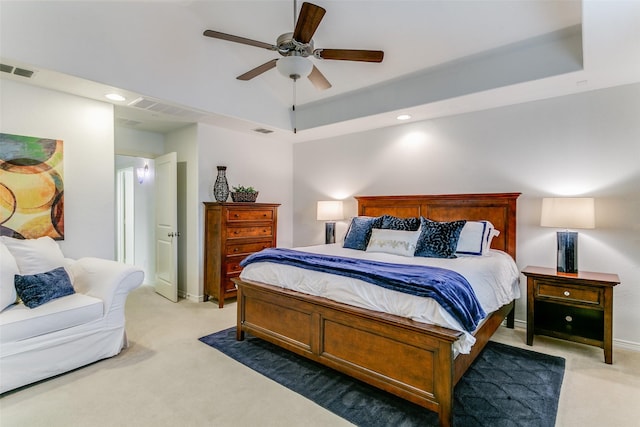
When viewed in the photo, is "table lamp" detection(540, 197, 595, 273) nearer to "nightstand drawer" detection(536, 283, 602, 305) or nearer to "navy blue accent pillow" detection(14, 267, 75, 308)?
"nightstand drawer" detection(536, 283, 602, 305)

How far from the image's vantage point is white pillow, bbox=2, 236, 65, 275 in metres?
2.58

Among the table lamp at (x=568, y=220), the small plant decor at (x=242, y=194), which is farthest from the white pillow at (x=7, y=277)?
the table lamp at (x=568, y=220)

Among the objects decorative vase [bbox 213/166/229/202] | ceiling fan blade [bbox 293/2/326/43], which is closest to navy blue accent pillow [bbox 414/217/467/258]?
ceiling fan blade [bbox 293/2/326/43]

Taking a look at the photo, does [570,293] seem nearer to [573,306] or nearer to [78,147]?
[573,306]

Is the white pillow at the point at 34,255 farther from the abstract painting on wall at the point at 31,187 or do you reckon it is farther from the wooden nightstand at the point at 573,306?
the wooden nightstand at the point at 573,306

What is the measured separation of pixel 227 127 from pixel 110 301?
8.96ft

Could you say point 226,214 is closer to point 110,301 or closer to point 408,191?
point 110,301

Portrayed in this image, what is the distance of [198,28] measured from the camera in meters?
3.57

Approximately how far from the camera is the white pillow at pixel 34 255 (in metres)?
2.58

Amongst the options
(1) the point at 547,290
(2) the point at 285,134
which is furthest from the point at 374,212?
(1) the point at 547,290

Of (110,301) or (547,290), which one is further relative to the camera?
(547,290)

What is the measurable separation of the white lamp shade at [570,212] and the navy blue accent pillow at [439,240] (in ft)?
2.46

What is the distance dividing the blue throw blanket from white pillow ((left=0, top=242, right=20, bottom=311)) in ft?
7.00

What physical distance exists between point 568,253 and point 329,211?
9.17ft
